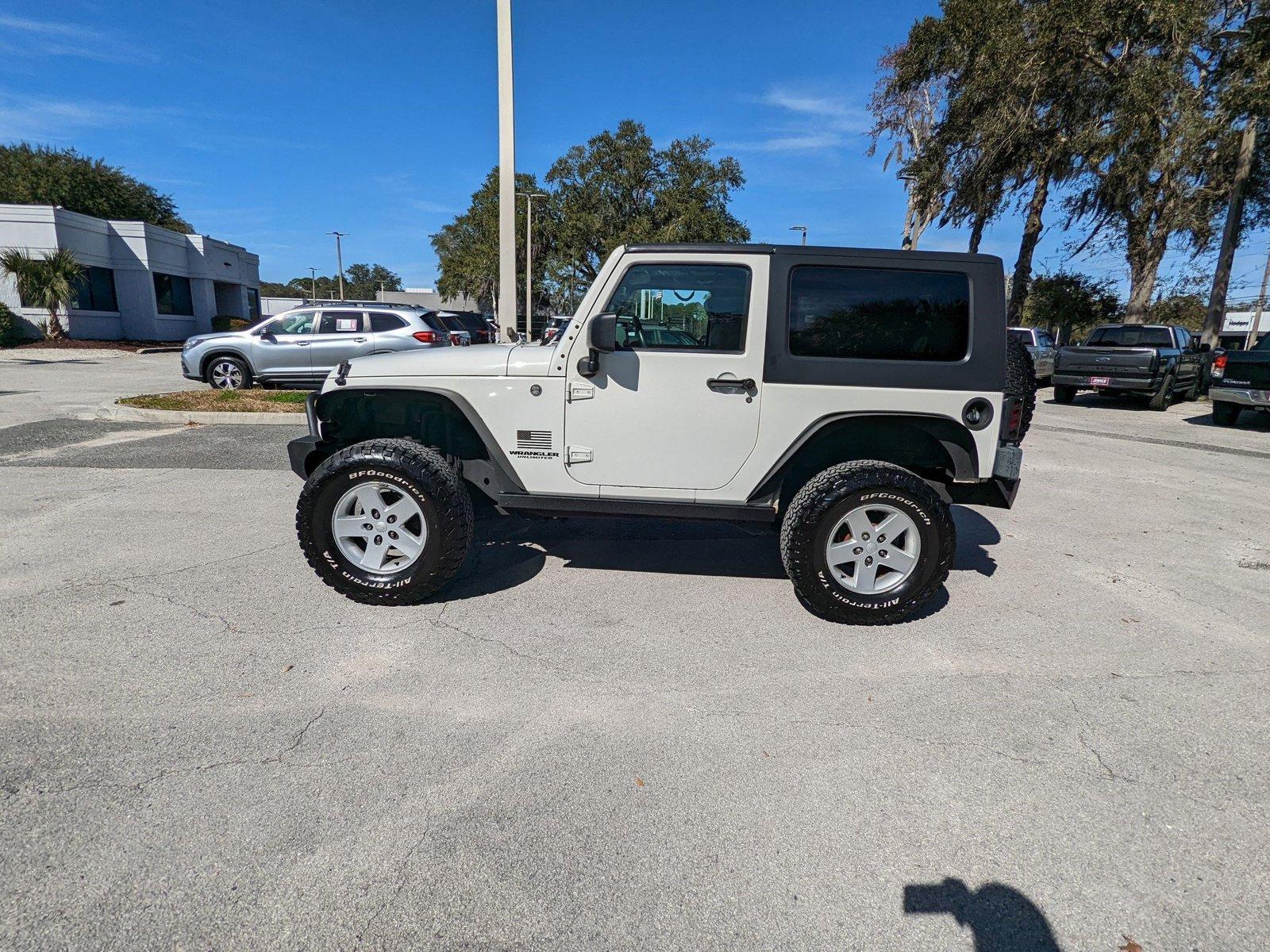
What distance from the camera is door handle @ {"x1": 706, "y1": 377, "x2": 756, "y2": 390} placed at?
370 centimetres

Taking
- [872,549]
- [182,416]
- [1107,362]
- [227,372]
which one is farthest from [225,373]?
[1107,362]

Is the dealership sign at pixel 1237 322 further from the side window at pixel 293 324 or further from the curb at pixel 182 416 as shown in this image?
the curb at pixel 182 416

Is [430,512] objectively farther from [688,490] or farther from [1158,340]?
[1158,340]

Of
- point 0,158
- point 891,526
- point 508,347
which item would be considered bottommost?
point 891,526

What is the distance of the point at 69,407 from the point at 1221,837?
44.3 feet

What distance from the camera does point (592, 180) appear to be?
42.2 m

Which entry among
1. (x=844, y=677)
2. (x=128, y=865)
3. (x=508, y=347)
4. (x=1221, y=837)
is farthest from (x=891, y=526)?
(x=128, y=865)

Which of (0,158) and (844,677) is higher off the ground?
(0,158)

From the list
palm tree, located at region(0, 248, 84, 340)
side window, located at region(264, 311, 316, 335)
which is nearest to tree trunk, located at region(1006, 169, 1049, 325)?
side window, located at region(264, 311, 316, 335)

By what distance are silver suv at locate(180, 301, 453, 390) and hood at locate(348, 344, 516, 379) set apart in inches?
345

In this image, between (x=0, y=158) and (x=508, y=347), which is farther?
(x=0, y=158)

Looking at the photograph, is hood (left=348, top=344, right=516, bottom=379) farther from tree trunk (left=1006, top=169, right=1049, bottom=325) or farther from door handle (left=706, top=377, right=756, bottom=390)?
tree trunk (left=1006, top=169, right=1049, bottom=325)

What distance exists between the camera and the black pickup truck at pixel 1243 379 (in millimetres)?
11164

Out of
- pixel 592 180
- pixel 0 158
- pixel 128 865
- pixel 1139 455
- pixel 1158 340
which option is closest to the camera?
pixel 128 865
